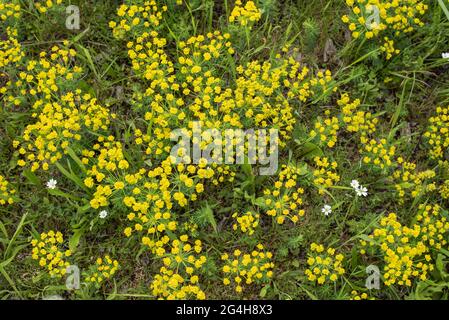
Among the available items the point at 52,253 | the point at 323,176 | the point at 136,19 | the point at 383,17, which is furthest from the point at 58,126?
the point at 383,17

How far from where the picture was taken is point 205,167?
4152mm

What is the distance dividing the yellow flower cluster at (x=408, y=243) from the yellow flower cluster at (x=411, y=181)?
0.18 metres

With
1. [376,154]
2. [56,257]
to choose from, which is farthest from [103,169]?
[376,154]

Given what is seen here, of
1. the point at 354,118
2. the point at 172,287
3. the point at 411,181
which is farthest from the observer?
the point at 411,181

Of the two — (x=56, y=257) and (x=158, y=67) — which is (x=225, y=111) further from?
(x=56, y=257)

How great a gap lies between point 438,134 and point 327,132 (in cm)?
118

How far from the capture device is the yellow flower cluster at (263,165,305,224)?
152 inches

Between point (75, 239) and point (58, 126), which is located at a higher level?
point (58, 126)

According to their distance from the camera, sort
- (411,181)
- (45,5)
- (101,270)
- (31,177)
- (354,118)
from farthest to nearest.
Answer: (45,5)
(411,181)
(354,118)
(31,177)
(101,270)

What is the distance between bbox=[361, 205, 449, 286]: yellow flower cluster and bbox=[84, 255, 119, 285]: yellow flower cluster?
219 centimetres

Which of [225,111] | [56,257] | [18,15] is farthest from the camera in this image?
[18,15]

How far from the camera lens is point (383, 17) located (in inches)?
167

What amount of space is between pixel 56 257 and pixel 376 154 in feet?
10.0

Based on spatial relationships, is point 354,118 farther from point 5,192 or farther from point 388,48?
point 5,192
